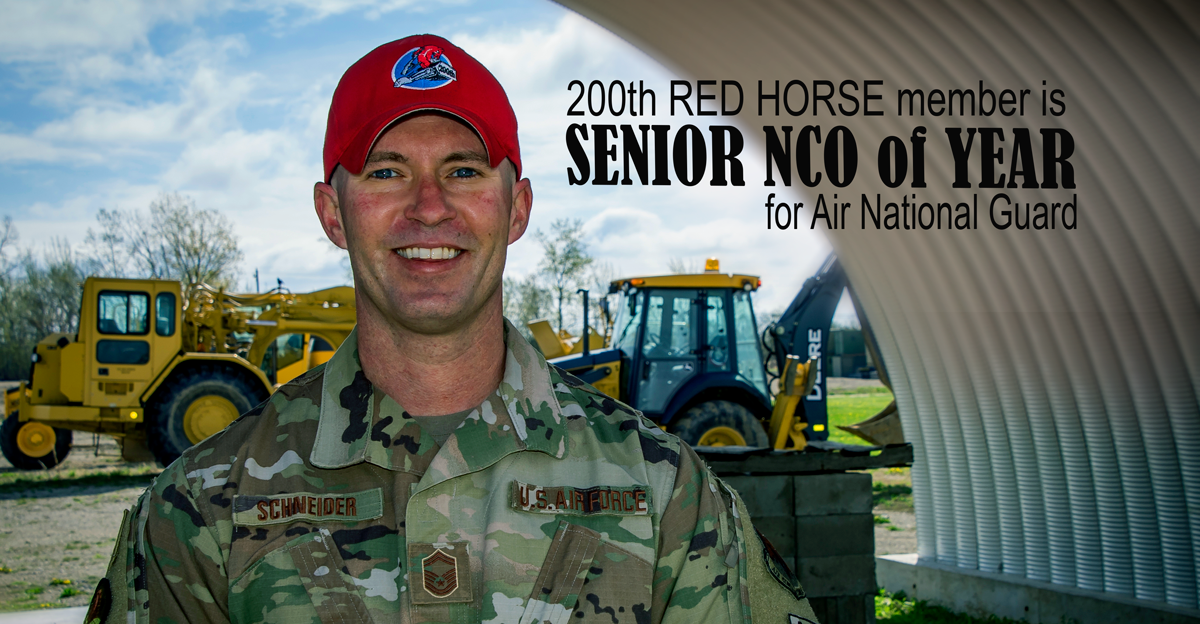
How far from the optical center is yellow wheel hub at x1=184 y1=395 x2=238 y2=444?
1081cm

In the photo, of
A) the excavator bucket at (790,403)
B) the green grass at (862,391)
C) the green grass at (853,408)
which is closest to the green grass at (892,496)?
the excavator bucket at (790,403)

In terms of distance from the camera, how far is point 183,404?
1078cm

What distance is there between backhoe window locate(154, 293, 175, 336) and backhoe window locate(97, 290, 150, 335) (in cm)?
11

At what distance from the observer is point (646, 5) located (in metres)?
6.64

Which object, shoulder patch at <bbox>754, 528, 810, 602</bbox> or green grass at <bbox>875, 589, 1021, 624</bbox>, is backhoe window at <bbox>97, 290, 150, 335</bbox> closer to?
green grass at <bbox>875, 589, 1021, 624</bbox>

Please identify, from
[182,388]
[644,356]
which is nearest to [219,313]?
[182,388]

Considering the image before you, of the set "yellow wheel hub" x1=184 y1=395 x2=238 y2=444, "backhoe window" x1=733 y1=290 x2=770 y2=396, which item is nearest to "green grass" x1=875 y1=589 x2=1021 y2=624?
"backhoe window" x1=733 y1=290 x2=770 y2=396

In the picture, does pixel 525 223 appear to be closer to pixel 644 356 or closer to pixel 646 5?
pixel 646 5

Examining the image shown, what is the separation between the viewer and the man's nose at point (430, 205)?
4.93 ft

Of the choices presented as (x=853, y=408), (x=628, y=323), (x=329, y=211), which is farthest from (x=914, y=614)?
(x=853, y=408)

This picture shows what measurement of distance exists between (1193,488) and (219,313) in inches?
461

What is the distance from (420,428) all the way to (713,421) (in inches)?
288

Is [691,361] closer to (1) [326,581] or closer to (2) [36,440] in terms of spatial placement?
(1) [326,581]

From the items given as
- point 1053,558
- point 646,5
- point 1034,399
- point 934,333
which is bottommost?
point 1053,558
